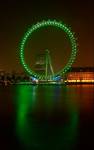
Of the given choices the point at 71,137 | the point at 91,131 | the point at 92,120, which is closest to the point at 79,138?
the point at 71,137

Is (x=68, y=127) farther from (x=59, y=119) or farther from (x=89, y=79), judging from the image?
(x=89, y=79)

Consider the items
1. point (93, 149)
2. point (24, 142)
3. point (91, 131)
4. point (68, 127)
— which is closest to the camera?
point (93, 149)

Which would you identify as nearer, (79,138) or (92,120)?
(79,138)

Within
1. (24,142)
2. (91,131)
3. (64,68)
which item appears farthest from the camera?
(64,68)

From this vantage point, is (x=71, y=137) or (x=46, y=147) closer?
(x=46, y=147)

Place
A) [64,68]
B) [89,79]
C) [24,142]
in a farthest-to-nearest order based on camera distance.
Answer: [89,79] → [64,68] → [24,142]

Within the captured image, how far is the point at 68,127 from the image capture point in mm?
12789

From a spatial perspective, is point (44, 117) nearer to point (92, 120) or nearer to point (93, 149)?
point (92, 120)

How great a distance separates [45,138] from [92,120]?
3757 millimetres

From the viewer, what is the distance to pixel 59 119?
1484 cm

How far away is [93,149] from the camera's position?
935 centimetres

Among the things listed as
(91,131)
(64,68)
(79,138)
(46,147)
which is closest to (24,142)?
(46,147)

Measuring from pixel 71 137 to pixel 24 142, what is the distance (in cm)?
134

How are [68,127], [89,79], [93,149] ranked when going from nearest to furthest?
[93,149]
[68,127]
[89,79]
